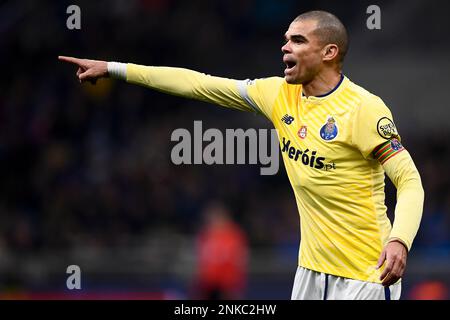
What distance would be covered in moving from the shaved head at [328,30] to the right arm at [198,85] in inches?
18.1

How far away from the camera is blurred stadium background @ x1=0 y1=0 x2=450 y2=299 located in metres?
13.6

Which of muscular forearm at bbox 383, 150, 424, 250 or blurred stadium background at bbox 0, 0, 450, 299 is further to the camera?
blurred stadium background at bbox 0, 0, 450, 299

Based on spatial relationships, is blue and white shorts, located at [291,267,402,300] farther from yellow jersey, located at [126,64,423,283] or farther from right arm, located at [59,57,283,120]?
right arm, located at [59,57,283,120]

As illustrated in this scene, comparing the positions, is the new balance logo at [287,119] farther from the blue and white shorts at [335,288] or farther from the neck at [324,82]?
the blue and white shorts at [335,288]

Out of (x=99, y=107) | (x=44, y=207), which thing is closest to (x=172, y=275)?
(x=44, y=207)

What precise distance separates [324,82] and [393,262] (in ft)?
4.30

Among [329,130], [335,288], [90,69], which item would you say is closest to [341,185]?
[329,130]

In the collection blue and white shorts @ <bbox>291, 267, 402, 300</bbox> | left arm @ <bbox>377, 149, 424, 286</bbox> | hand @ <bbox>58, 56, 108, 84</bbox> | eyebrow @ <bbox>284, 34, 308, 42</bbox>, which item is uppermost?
eyebrow @ <bbox>284, 34, 308, 42</bbox>

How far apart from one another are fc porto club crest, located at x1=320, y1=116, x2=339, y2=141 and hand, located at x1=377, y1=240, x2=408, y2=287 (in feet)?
2.77

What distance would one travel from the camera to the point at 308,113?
6160mm

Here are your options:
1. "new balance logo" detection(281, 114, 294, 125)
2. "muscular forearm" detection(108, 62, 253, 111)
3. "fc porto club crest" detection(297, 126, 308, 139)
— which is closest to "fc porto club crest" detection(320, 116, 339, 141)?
"fc porto club crest" detection(297, 126, 308, 139)

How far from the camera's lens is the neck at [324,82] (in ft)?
20.2

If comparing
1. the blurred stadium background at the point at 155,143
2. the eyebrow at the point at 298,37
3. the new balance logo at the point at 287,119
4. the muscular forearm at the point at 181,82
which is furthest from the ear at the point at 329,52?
the blurred stadium background at the point at 155,143

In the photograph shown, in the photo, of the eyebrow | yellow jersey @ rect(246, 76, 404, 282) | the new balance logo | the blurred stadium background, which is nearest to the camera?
yellow jersey @ rect(246, 76, 404, 282)
